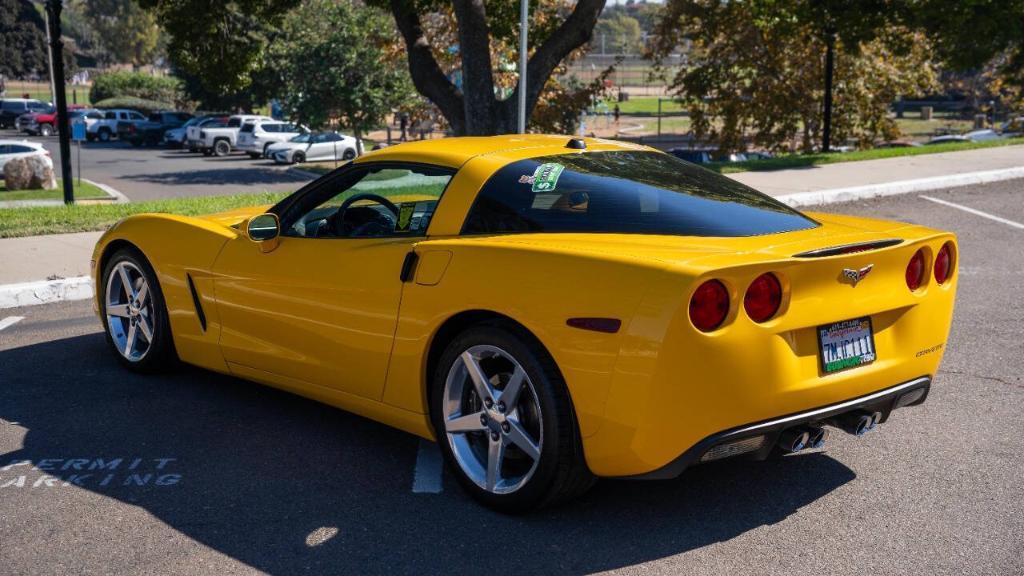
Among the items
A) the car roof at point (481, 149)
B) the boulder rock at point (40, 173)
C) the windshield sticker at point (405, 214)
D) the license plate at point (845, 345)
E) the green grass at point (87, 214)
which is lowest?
the boulder rock at point (40, 173)

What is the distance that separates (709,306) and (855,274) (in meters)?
0.68

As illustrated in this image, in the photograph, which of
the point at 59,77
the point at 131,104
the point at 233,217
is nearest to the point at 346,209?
the point at 233,217

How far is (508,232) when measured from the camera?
14.1 feet

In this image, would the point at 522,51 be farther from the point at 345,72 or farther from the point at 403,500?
the point at 345,72

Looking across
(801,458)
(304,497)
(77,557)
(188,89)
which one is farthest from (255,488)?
(188,89)

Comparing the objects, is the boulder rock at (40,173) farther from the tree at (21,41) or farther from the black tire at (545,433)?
the tree at (21,41)

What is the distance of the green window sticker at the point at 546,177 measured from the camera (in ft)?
14.5

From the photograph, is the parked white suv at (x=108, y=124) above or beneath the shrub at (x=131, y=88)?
beneath

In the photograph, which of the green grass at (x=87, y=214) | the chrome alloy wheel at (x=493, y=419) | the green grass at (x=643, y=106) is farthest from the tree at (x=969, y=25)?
the green grass at (x=643, y=106)

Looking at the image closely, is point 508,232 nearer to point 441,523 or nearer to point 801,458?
point 441,523

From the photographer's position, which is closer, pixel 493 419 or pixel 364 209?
pixel 493 419

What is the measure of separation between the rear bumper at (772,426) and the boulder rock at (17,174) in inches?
1115

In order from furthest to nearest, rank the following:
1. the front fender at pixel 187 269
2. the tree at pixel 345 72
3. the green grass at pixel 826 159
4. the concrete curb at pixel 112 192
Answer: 1. the tree at pixel 345 72
2. the concrete curb at pixel 112 192
3. the green grass at pixel 826 159
4. the front fender at pixel 187 269

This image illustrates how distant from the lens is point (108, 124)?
55156 mm
